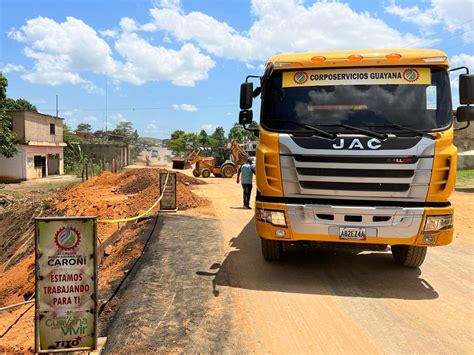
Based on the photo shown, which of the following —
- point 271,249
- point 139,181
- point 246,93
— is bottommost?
point 271,249

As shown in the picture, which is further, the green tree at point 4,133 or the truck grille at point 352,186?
the green tree at point 4,133

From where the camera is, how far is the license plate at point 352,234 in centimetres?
540

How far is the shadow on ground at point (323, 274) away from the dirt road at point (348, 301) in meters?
0.01

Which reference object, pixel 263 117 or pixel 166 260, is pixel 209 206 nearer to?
pixel 166 260

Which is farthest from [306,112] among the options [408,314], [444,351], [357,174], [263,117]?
[444,351]

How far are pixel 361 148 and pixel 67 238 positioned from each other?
12.2 ft

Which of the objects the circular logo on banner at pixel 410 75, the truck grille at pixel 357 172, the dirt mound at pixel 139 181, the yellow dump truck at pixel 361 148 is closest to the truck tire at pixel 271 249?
the yellow dump truck at pixel 361 148

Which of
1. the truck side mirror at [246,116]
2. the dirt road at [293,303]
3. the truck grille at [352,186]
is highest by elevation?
the truck side mirror at [246,116]

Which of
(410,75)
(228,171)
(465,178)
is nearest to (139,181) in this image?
(228,171)

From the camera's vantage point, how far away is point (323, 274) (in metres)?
6.27

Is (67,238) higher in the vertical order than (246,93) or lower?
lower

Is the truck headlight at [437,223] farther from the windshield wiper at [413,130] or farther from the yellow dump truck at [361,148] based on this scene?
the windshield wiper at [413,130]

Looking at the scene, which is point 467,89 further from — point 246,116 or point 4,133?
point 4,133

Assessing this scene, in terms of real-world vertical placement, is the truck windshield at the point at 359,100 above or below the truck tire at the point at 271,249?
above
